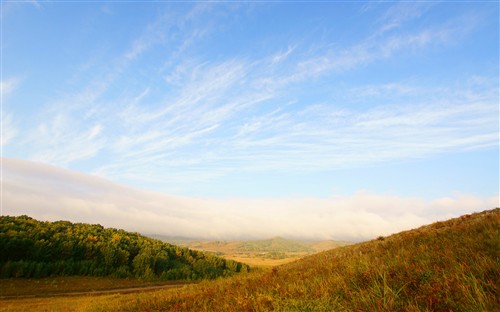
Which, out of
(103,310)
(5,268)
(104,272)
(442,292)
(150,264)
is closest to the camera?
(442,292)

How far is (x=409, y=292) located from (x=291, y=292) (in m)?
2.84

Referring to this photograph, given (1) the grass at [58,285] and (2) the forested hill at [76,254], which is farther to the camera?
(2) the forested hill at [76,254]

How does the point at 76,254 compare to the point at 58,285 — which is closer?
the point at 58,285

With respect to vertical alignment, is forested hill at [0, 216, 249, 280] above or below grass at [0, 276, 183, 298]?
above

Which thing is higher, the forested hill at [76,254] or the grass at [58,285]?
the forested hill at [76,254]

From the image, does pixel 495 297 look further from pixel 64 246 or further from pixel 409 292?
pixel 64 246

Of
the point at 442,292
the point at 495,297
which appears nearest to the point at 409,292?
the point at 442,292

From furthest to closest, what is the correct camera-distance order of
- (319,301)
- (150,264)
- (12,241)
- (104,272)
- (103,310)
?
1. (150,264)
2. (104,272)
3. (12,241)
4. (103,310)
5. (319,301)

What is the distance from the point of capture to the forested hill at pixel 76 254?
121 ft

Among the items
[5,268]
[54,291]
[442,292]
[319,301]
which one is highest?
[442,292]

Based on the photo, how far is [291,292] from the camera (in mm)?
7098

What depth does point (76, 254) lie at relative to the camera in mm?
44531

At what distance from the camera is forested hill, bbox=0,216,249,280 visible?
37.0 metres

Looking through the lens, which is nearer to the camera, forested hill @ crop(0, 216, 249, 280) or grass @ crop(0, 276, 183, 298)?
grass @ crop(0, 276, 183, 298)
